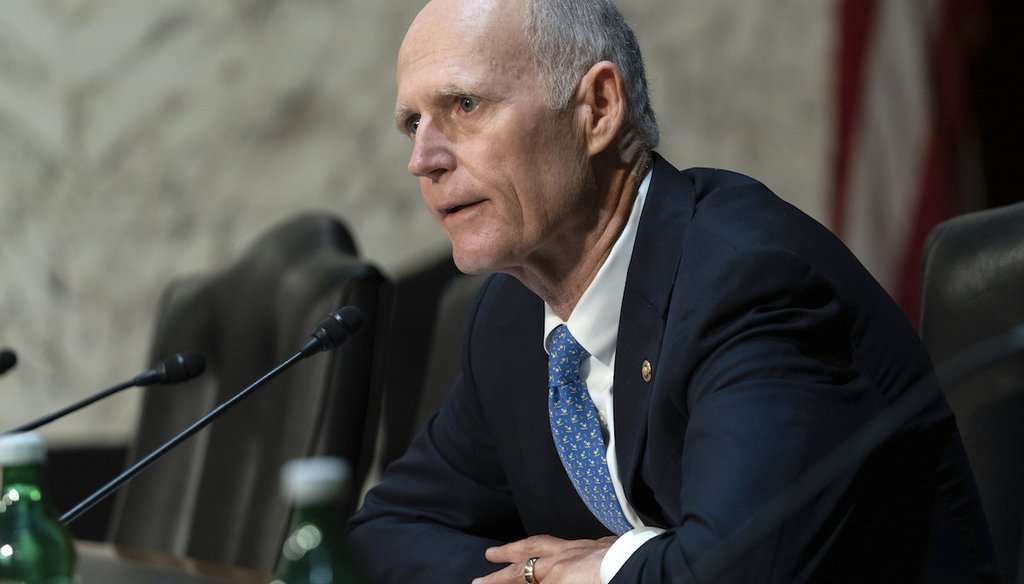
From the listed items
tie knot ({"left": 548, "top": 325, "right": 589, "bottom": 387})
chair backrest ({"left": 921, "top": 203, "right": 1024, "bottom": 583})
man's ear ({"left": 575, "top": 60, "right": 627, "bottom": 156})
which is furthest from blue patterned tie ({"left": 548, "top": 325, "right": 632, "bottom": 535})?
chair backrest ({"left": 921, "top": 203, "right": 1024, "bottom": 583})

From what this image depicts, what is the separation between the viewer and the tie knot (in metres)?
1.77

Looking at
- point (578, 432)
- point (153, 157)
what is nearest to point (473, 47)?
point (578, 432)

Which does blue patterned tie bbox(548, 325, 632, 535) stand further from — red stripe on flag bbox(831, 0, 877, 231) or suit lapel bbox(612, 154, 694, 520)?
red stripe on flag bbox(831, 0, 877, 231)

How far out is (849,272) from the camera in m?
1.56

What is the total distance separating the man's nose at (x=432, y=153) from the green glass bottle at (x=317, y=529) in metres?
0.94

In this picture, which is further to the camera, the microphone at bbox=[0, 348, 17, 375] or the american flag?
the american flag

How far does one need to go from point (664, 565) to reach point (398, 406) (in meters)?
2.72

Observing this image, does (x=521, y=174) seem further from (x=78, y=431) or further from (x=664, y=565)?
(x=78, y=431)

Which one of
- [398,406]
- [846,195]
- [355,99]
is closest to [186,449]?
[398,406]

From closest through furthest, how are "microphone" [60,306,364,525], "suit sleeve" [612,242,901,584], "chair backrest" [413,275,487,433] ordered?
"suit sleeve" [612,242,901,584] → "microphone" [60,306,364,525] → "chair backrest" [413,275,487,433]

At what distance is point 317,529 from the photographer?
812mm

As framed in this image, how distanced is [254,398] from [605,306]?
0.98 metres

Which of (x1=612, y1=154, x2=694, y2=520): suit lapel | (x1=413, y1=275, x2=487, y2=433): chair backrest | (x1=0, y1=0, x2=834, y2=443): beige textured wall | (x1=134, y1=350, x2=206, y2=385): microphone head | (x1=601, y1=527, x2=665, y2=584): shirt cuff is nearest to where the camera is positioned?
(x1=601, y1=527, x2=665, y2=584): shirt cuff

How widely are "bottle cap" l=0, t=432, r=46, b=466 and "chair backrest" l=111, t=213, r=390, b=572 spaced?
111cm
